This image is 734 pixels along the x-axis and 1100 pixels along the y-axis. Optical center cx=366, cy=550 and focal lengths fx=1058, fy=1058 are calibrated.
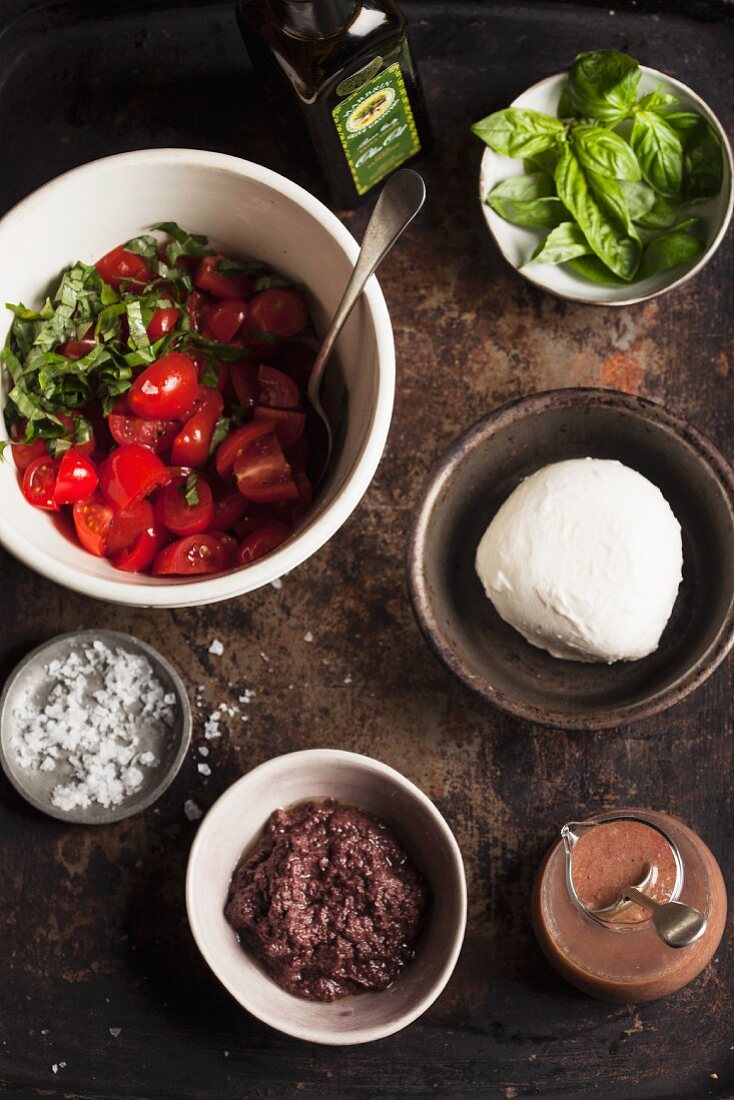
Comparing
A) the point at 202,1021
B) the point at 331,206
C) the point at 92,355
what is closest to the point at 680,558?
the point at 331,206

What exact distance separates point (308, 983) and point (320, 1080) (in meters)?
0.19

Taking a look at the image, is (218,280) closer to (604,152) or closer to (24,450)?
(24,450)

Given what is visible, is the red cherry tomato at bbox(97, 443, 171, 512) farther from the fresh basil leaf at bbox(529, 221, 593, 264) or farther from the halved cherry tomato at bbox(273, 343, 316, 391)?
the fresh basil leaf at bbox(529, 221, 593, 264)

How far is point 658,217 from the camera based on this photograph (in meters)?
1.55

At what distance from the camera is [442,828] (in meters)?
1.44

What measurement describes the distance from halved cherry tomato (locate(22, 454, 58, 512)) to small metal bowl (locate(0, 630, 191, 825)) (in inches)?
11.0

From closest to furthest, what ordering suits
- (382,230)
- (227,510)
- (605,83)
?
1. (382,230)
2. (227,510)
3. (605,83)

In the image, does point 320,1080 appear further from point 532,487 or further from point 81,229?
point 81,229

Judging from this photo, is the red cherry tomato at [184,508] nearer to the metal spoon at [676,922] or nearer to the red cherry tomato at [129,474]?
the red cherry tomato at [129,474]

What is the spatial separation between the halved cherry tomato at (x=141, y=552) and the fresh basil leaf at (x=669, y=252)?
798 millimetres

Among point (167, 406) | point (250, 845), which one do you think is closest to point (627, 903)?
point (250, 845)

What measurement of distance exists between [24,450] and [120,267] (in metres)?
0.27

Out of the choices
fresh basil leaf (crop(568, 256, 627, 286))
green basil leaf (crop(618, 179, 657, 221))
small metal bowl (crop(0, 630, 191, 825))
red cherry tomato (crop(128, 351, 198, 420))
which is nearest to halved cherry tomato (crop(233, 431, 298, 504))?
red cherry tomato (crop(128, 351, 198, 420))

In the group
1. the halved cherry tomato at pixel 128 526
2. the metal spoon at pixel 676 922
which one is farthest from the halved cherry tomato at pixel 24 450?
the metal spoon at pixel 676 922
